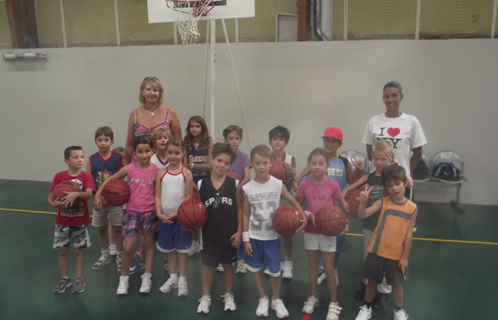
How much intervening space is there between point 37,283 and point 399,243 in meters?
3.36

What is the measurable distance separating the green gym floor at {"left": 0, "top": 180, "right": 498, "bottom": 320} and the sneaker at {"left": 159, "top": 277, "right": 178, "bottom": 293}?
0.05 meters

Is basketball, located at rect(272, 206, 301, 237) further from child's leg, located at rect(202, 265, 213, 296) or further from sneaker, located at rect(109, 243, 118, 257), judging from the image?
sneaker, located at rect(109, 243, 118, 257)

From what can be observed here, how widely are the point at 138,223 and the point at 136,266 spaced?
74cm

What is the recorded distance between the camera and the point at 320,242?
2.92 m

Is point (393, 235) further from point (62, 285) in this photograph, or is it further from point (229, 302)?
point (62, 285)

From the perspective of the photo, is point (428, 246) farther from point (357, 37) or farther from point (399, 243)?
point (357, 37)

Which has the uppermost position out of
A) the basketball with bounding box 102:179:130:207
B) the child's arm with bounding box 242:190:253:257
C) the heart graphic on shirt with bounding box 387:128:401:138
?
the heart graphic on shirt with bounding box 387:128:401:138

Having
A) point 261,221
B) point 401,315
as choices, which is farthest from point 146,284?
point 401,315

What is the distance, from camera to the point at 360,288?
333 cm

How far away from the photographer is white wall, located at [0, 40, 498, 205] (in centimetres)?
586

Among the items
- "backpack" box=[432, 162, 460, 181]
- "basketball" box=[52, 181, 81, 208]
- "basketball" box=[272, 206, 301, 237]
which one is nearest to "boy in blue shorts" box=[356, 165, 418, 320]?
"basketball" box=[272, 206, 301, 237]

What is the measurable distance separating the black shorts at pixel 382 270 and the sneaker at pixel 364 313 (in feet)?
0.88

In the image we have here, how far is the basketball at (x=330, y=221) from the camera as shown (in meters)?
2.75

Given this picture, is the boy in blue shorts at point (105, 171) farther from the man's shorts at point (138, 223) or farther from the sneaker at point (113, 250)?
the man's shorts at point (138, 223)
